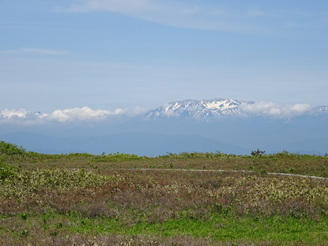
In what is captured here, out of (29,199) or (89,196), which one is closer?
(29,199)

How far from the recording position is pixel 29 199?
82.8 feet

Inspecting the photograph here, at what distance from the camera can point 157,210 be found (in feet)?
75.1

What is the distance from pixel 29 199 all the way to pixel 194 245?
1289 centimetres

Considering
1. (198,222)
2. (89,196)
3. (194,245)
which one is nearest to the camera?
(194,245)

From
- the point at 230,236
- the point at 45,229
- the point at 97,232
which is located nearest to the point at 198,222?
the point at 230,236

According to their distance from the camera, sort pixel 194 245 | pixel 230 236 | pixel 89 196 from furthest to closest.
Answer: pixel 89 196, pixel 230 236, pixel 194 245

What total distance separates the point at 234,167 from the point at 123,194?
777 inches

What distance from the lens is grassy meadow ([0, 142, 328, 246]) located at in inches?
683

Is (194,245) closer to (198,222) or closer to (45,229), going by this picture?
(198,222)

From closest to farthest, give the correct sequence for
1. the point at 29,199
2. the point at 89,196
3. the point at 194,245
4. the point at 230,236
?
the point at 194,245 → the point at 230,236 → the point at 29,199 → the point at 89,196

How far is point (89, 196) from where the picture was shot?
26.9m

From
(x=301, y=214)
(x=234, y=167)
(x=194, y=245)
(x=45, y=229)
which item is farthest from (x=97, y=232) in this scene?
(x=234, y=167)

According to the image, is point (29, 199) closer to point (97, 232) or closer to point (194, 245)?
point (97, 232)

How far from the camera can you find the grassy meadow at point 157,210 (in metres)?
17.4
